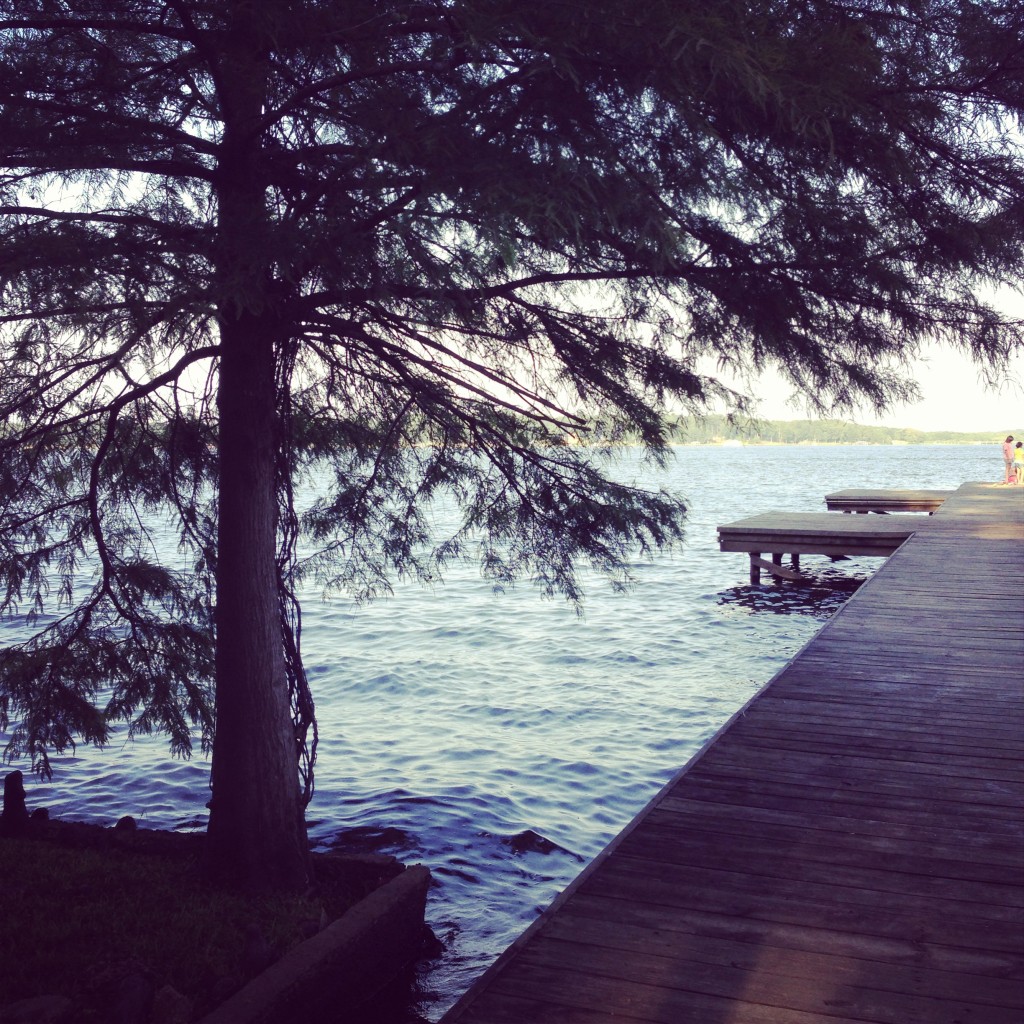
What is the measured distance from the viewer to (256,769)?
200 inches

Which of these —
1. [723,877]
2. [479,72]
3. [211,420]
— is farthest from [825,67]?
[211,420]

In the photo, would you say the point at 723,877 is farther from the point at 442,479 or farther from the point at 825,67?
the point at 442,479

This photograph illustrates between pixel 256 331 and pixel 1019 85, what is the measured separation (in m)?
3.43

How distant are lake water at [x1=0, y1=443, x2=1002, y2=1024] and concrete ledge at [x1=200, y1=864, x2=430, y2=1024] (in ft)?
0.74

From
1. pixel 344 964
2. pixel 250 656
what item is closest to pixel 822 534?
pixel 250 656

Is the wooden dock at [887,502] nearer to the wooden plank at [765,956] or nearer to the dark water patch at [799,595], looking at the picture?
the dark water patch at [799,595]

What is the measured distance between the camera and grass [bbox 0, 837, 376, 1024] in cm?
407

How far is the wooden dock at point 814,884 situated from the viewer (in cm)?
221

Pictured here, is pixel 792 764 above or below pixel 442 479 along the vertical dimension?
below

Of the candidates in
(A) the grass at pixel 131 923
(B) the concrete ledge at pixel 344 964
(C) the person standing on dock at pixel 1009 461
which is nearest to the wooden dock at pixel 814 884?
(B) the concrete ledge at pixel 344 964

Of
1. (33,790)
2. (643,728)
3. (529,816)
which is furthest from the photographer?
(643,728)

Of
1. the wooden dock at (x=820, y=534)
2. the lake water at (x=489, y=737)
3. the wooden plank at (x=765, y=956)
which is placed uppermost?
the wooden dock at (x=820, y=534)

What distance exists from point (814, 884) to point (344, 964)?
2.62m

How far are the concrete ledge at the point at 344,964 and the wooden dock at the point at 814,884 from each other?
6.05 ft
